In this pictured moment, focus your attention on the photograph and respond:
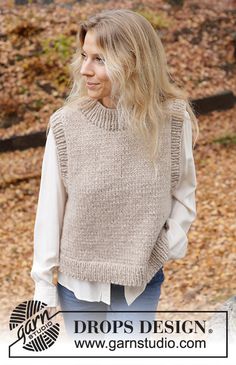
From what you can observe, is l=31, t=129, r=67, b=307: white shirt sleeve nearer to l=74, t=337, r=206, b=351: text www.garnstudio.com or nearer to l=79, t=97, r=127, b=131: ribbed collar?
l=79, t=97, r=127, b=131: ribbed collar

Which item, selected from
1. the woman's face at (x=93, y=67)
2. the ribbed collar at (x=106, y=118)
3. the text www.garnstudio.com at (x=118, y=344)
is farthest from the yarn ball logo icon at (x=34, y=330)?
the woman's face at (x=93, y=67)

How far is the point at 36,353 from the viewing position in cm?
309

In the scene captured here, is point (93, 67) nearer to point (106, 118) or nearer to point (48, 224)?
point (106, 118)

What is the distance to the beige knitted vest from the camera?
8.63 ft

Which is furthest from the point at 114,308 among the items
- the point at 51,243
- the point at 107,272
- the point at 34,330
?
the point at 34,330

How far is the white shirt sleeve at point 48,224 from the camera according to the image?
2645mm

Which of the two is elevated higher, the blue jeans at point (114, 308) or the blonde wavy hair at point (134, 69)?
the blonde wavy hair at point (134, 69)

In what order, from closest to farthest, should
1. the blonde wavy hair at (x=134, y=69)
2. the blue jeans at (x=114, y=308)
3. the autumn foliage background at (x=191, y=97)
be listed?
the blonde wavy hair at (x=134, y=69), the blue jeans at (x=114, y=308), the autumn foliage background at (x=191, y=97)

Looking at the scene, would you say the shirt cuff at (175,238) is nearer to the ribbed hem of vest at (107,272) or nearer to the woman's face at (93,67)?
the ribbed hem of vest at (107,272)

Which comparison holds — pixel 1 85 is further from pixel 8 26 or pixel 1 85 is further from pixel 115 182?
pixel 115 182

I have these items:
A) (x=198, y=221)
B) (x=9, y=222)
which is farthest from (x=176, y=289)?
(x=9, y=222)

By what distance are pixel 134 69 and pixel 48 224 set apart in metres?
0.68

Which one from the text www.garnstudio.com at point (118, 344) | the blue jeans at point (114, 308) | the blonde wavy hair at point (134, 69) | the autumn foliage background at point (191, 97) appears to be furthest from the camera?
the autumn foliage background at point (191, 97)

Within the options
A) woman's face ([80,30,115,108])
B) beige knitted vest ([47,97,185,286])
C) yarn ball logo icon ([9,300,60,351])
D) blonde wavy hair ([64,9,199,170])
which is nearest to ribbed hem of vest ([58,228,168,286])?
beige knitted vest ([47,97,185,286])
